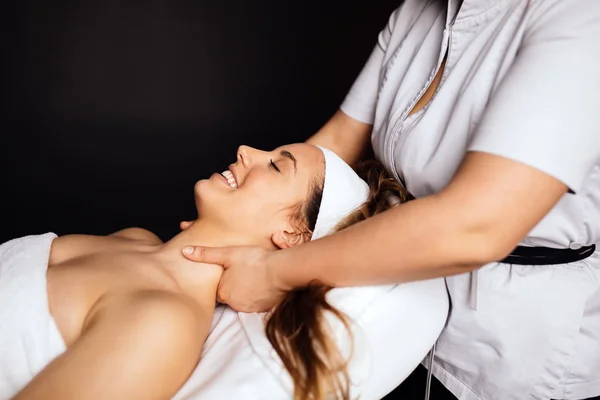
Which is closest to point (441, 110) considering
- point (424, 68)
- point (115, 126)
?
point (424, 68)

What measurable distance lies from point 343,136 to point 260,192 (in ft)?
1.14

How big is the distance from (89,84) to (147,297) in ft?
4.45

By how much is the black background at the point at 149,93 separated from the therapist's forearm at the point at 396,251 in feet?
4.43

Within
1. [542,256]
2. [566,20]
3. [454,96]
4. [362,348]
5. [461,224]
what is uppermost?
[566,20]

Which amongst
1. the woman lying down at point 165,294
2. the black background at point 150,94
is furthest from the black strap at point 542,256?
the black background at point 150,94

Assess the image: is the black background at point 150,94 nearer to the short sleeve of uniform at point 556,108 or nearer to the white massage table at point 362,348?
the white massage table at point 362,348

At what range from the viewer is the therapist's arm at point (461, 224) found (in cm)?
95

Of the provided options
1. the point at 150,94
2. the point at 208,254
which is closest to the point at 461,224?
the point at 208,254

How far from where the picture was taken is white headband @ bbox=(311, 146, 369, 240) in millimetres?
1467

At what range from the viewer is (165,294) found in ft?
4.11

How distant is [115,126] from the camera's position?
239 cm

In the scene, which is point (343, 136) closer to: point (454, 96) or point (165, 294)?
point (454, 96)

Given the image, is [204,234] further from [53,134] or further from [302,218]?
[53,134]

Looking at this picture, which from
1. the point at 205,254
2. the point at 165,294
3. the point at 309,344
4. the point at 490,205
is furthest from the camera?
the point at 205,254
